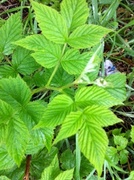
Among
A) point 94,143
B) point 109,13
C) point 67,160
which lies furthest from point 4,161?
point 109,13

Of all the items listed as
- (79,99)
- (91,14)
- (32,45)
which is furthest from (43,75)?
(91,14)

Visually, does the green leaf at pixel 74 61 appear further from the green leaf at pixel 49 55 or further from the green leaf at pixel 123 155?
the green leaf at pixel 123 155

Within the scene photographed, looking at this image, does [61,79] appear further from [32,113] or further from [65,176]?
[65,176]

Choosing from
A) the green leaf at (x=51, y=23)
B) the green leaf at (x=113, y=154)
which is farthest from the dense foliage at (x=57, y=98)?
the green leaf at (x=113, y=154)

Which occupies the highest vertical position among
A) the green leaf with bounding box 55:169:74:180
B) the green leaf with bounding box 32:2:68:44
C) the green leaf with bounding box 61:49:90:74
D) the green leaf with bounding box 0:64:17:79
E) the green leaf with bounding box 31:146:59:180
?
the green leaf with bounding box 32:2:68:44

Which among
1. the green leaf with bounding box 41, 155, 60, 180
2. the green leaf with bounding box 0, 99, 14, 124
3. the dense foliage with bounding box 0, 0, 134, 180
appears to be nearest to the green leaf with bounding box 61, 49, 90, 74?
the dense foliage with bounding box 0, 0, 134, 180

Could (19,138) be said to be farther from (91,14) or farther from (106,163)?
(91,14)

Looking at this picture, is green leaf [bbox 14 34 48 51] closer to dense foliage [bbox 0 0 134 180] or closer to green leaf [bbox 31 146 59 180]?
dense foliage [bbox 0 0 134 180]
